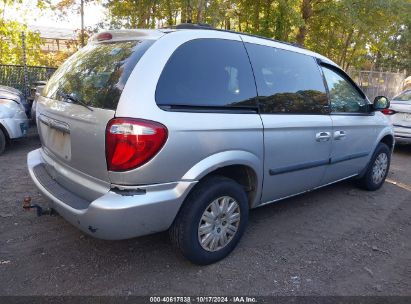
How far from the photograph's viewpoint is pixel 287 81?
3.60 meters

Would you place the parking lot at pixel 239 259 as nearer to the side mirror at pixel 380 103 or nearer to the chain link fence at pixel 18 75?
the side mirror at pixel 380 103

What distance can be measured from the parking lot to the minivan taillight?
0.99 meters

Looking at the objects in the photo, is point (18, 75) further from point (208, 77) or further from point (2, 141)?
point (208, 77)

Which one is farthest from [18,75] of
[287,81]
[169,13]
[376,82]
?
[376,82]

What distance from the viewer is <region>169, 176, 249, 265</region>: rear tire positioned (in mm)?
2809

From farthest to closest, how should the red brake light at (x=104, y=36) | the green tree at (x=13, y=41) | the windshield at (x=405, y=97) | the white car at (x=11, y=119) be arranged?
1. the green tree at (x=13, y=41)
2. the windshield at (x=405, y=97)
3. the white car at (x=11, y=119)
4. the red brake light at (x=104, y=36)

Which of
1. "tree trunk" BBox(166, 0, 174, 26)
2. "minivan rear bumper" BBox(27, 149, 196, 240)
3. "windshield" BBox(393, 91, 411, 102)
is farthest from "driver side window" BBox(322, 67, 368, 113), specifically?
"tree trunk" BBox(166, 0, 174, 26)

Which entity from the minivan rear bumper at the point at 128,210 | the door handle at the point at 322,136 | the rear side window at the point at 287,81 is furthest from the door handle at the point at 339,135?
the minivan rear bumper at the point at 128,210

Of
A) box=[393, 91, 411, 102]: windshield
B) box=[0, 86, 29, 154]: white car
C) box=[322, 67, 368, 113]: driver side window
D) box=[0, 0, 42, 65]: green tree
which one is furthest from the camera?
box=[0, 0, 42, 65]: green tree

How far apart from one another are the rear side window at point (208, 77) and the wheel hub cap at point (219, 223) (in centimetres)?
82

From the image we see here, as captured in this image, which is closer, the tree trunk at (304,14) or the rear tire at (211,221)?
the rear tire at (211,221)

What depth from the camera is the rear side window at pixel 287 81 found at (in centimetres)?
332

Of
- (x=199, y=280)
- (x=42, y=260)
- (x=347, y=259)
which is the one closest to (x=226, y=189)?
(x=199, y=280)

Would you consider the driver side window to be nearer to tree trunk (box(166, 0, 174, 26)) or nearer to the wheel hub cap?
the wheel hub cap
